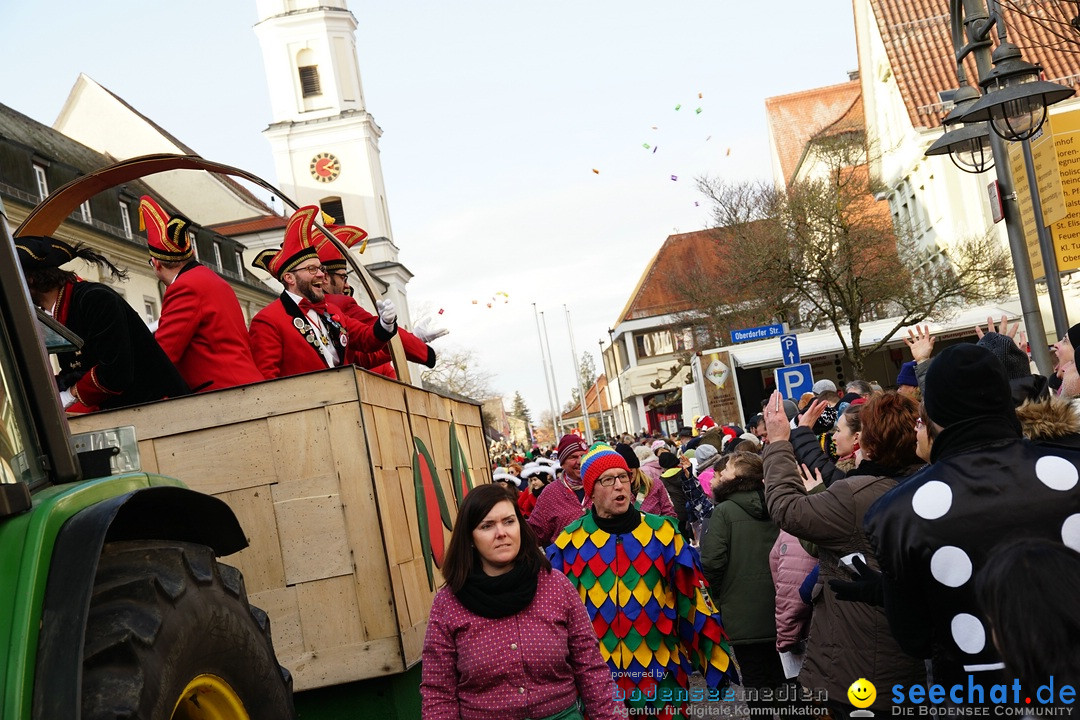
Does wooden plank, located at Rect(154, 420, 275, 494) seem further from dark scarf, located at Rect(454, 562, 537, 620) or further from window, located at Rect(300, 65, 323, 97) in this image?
window, located at Rect(300, 65, 323, 97)

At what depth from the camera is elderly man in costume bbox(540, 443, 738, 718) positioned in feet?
18.8

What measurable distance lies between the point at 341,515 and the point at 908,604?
2466mm

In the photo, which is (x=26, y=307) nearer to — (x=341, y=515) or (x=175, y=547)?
(x=175, y=547)

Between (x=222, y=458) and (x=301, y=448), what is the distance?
0.34 m

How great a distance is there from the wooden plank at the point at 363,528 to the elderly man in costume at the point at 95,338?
1004 millimetres

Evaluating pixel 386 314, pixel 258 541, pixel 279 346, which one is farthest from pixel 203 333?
pixel 258 541

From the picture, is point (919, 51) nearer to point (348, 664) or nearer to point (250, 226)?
point (250, 226)

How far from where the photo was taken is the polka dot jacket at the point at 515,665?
14.6ft

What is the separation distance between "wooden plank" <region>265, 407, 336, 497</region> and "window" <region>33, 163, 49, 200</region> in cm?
3113

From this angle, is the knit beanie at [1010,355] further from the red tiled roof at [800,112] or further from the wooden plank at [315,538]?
the red tiled roof at [800,112]

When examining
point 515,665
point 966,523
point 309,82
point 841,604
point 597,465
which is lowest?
point 841,604

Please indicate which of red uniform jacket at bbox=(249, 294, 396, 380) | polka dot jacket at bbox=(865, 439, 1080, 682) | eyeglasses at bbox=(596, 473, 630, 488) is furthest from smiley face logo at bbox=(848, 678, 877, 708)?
red uniform jacket at bbox=(249, 294, 396, 380)

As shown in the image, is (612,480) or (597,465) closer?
(612,480)

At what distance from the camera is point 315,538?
5363mm
